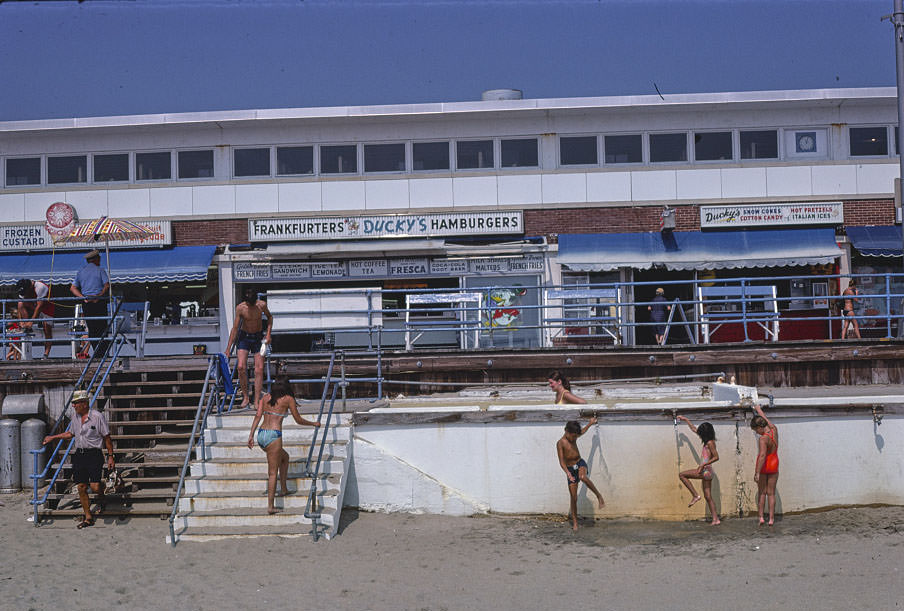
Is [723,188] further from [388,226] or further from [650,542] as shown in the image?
[650,542]

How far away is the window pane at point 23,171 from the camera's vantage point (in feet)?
74.9

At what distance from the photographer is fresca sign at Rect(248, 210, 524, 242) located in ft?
71.5

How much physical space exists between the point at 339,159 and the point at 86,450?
1104 centimetres

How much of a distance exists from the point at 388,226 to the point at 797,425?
1148 cm

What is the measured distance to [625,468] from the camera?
12688mm

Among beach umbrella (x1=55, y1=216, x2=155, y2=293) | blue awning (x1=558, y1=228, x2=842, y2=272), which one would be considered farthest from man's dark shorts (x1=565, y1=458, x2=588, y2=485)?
blue awning (x1=558, y1=228, x2=842, y2=272)

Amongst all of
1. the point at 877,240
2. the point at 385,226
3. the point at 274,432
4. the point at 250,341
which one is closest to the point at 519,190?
the point at 385,226

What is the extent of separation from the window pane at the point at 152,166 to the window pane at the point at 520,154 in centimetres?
781

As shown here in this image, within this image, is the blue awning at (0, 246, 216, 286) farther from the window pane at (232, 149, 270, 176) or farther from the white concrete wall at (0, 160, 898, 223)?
the window pane at (232, 149, 270, 176)

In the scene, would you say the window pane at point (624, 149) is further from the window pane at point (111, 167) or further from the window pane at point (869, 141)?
the window pane at point (111, 167)

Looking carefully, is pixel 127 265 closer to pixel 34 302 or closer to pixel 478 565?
pixel 34 302

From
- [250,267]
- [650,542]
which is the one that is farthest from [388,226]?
[650,542]

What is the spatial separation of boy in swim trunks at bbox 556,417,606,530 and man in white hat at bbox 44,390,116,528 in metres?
6.09

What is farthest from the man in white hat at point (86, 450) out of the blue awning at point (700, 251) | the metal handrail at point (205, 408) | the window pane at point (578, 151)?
the window pane at point (578, 151)
